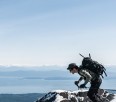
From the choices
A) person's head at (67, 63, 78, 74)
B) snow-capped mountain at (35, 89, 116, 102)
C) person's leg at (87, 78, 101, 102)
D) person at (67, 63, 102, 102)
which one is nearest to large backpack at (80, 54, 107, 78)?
person at (67, 63, 102, 102)

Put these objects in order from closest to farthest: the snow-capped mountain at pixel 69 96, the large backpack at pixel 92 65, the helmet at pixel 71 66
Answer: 1. the helmet at pixel 71 66
2. the large backpack at pixel 92 65
3. the snow-capped mountain at pixel 69 96

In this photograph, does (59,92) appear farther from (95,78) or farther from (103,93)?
(95,78)

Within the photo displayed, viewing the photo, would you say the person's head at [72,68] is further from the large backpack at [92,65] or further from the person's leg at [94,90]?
the person's leg at [94,90]

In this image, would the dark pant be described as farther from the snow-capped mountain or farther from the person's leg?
the snow-capped mountain

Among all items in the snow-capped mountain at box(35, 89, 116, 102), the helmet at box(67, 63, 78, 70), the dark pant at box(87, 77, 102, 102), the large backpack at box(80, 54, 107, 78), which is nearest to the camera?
the helmet at box(67, 63, 78, 70)

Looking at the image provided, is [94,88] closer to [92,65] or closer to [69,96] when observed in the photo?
[92,65]

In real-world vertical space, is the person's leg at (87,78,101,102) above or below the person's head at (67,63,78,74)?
below

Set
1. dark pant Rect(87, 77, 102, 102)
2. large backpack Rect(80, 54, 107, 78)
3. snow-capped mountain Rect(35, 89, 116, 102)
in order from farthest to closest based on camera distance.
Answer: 1. snow-capped mountain Rect(35, 89, 116, 102)
2. dark pant Rect(87, 77, 102, 102)
3. large backpack Rect(80, 54, 107, 78)

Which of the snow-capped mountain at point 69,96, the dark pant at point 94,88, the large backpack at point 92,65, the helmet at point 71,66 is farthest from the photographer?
the snow-capped mountain at point 69,96

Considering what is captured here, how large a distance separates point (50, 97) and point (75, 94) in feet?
6.10

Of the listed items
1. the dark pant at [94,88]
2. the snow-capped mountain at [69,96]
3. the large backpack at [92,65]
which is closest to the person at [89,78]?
the dark pant at [94,88]

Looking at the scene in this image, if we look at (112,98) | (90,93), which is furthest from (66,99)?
(90,93)

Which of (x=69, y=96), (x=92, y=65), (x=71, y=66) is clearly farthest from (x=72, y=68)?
(x=69, y=96)

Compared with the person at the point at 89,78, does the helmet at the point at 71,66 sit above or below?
above
